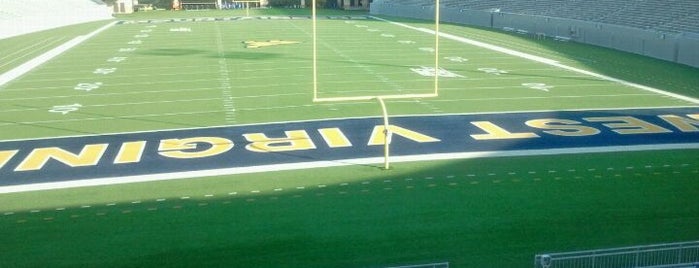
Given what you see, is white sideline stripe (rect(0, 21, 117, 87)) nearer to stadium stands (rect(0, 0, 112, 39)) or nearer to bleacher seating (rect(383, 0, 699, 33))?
stadium stands (rect(0, 0, 112, 39))

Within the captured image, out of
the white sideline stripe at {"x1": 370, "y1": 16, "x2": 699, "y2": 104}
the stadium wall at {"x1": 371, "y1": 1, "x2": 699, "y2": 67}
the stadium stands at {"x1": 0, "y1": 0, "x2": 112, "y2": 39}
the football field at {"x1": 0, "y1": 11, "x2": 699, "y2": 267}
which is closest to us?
the football field at {"x1": 0, "y1": 11, "x2": 699, "y2": 267}

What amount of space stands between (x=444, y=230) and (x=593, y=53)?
1995cm

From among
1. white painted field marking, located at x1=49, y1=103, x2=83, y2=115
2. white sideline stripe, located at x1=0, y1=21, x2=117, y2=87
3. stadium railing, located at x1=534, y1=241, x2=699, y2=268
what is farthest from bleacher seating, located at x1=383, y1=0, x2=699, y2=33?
white sideline stripe, located at x1=0, y1=21, x2=117, y2=87

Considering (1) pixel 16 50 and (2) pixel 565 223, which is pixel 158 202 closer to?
(2) pixel 565 223

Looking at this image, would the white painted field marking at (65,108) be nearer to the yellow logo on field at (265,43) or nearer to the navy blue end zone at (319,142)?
the navy blue end zone at (319,142)

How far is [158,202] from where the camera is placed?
379 inches

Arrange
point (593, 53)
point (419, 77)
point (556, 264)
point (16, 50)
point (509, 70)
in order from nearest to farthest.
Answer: point (556, 264) → point (419, 77) → point (509, 70) → point (593, 53) → point (16, 50)

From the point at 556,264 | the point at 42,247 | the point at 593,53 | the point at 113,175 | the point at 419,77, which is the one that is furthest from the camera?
the point at 593,53

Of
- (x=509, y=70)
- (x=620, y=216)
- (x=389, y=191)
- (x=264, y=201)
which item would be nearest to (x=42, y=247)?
(x=264, y=201)

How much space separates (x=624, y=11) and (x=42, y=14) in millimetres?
31606

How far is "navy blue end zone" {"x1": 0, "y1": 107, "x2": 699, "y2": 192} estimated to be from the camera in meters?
11.5

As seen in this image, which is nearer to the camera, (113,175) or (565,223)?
(565,223)

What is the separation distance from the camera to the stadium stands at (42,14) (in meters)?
36.9

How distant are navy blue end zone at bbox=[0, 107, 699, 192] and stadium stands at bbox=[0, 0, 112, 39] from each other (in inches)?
975
